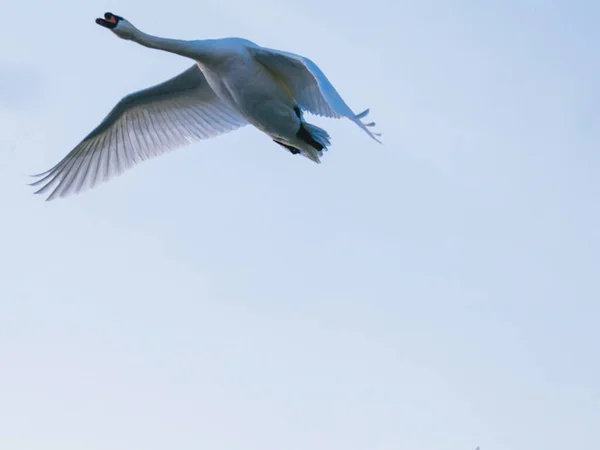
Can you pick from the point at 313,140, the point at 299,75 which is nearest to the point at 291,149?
the point at 313,140

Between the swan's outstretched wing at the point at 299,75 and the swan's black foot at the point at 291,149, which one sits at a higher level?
the swan's outstretched wing at the point at 299,75

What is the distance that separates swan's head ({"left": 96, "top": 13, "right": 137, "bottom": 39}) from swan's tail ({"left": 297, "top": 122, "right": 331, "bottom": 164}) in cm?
326

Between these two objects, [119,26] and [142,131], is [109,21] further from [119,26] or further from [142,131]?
[142,131]

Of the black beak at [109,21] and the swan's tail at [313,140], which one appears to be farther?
the swan's tail at [313,140]

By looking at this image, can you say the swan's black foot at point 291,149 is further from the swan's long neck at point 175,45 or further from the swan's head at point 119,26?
the swan's head at point 119,26

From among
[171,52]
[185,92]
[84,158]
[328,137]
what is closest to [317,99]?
[328,137]

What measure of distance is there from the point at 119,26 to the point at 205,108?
13.0 ft

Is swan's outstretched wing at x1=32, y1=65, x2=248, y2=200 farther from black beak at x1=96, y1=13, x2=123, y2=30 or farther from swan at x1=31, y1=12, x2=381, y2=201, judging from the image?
black beak at x1=96, y1=13, x2=123, y2=30

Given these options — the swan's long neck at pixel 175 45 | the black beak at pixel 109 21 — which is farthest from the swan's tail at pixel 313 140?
the black beak at pixel 109 21

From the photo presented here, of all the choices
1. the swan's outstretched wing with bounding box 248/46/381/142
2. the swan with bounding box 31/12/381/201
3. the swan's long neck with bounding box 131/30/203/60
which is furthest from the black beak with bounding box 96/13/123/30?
the swan's outstretched wing with bounding box 248/46/381/142

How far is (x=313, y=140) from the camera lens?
2120 cm

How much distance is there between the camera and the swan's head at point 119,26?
68.1ft

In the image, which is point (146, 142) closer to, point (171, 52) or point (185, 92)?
point (185, 92)

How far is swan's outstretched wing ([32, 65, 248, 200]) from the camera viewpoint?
24125 mm
